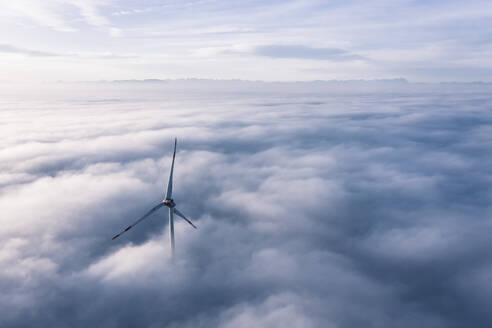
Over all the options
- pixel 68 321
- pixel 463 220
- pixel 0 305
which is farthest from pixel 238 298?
pixel 463 220

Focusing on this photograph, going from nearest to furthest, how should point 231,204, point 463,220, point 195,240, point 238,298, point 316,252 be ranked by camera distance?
point 238,298 < point 316,252 < point 195,240 < point 463,220 < point 231,204

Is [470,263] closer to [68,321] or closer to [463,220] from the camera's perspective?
[463,220]

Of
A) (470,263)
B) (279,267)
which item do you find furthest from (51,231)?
(470,263)

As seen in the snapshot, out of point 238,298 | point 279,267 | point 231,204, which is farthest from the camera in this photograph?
point 231,204

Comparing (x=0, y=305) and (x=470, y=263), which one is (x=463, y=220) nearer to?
(x=470, y=263)

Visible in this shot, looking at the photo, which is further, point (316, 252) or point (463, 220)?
point (463, 220)

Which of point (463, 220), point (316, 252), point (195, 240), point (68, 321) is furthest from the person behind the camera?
point (463, 220)

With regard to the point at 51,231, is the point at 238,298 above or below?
below

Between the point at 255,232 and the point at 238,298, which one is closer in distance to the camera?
the point at 238,298

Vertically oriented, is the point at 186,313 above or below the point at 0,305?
below
